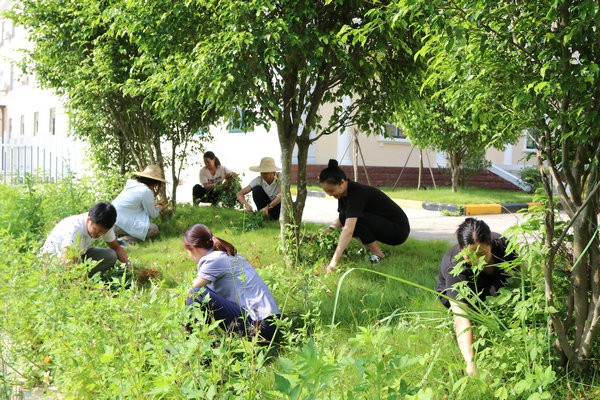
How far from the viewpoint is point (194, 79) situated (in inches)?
207

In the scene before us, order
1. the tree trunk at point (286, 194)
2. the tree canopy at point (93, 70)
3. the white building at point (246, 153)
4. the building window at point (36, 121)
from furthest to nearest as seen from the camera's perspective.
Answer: the building window at point (36, 121), the white building at point (246, 153), the tree canopy at point (93, 70), the tree trunk at point (286, 194)

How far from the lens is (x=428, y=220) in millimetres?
11617

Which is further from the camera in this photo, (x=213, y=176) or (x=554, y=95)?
(x=213, y=176)

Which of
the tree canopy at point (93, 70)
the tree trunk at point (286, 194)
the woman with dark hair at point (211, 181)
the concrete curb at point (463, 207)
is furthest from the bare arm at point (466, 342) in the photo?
the concrete curb at point (463, 207)

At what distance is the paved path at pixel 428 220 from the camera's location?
9453 mm

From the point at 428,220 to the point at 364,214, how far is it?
5.59 meters

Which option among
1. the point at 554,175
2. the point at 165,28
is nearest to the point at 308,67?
the point at 165,28

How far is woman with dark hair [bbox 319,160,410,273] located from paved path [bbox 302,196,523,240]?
246 centimetres

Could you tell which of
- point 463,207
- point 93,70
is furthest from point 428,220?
point 93,70

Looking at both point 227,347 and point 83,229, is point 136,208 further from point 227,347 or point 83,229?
point 227,347

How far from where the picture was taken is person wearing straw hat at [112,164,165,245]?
754 centimetres

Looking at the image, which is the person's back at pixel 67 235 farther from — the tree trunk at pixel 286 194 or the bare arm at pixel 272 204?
the bare arm at pixel 272 204

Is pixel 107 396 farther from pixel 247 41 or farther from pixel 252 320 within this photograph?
pixel 247 41

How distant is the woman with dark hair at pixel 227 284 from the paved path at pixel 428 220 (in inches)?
205
